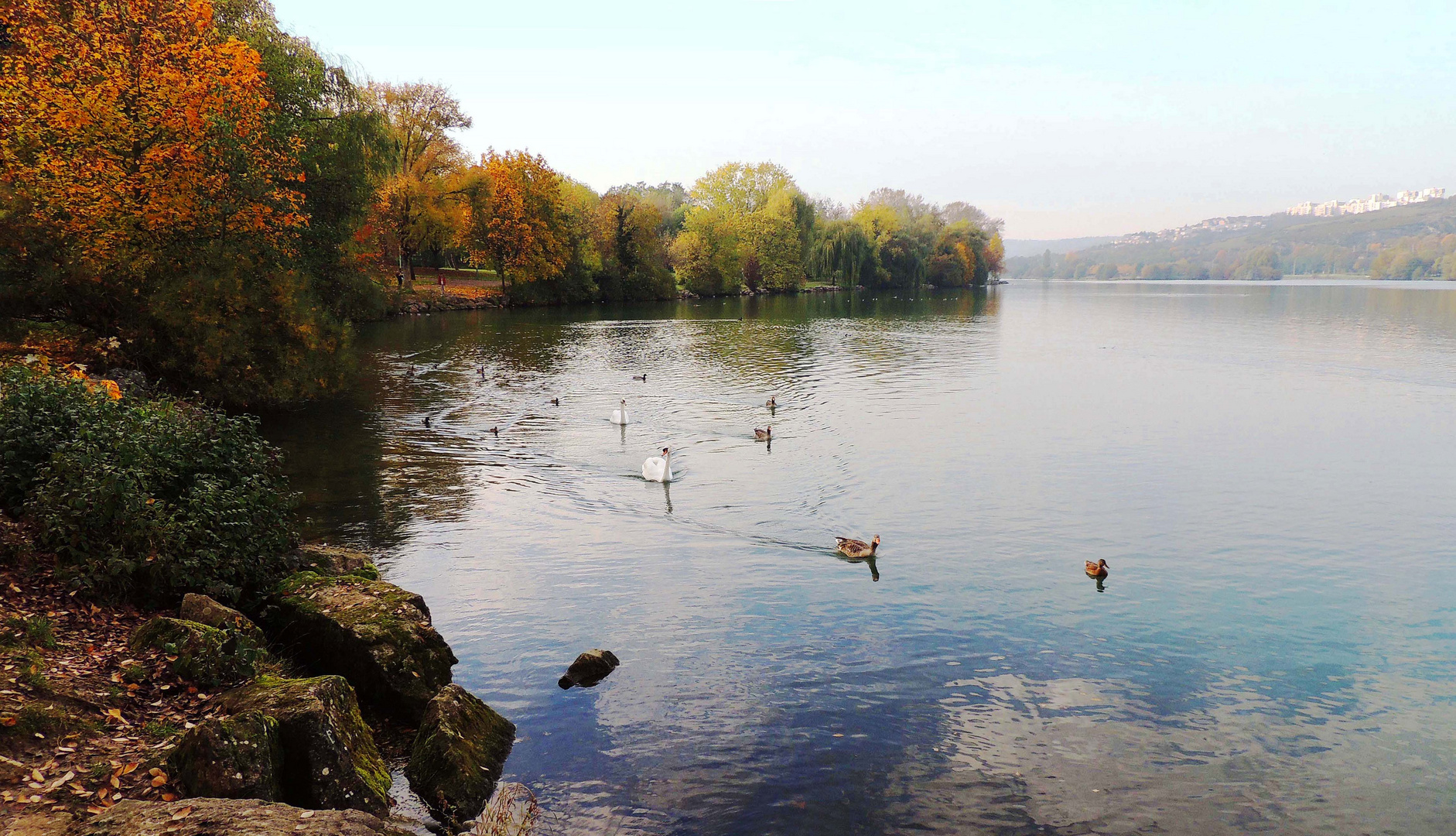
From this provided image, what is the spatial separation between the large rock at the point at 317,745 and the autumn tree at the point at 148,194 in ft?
64.1

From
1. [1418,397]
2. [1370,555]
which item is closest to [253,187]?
[1370,555]

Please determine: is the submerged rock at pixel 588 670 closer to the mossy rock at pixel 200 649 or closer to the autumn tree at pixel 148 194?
the mossy rock at pixel 200 649

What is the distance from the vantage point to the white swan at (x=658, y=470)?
74.0 feet

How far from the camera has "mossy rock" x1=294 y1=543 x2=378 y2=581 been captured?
12.7 meters

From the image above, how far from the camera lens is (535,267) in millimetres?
83750

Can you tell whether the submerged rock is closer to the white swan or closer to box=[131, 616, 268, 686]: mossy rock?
box=[131, 616, 268, 686]: mossy rock

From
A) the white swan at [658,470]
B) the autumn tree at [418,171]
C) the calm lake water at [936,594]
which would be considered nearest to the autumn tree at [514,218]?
→ the autumn tree at [418,171]

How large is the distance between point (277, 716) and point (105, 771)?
131 cm

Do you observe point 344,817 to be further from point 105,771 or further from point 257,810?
point 105,771

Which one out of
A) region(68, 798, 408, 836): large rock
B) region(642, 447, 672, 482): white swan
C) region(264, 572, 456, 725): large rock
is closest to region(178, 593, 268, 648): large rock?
region(264, 572, 456, 725): large rock

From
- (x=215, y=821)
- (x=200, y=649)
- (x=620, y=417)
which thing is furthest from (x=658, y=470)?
(x=215, y=821)

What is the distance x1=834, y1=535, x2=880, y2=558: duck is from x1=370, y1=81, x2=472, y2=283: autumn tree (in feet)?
216

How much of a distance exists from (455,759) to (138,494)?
5552 millimetres

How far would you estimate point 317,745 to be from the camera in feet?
25.0
